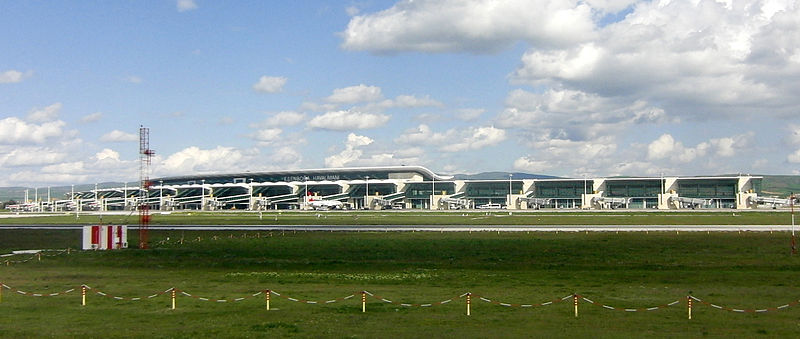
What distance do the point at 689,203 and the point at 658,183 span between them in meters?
12.3

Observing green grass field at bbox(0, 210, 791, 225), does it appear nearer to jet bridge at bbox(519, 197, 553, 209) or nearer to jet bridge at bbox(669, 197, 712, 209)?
jet bridge at bbox(669, 197, 712, 209)

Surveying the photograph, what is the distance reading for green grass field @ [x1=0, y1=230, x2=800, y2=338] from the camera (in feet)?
80.6

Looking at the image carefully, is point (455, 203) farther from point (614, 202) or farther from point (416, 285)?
point (416, 285)

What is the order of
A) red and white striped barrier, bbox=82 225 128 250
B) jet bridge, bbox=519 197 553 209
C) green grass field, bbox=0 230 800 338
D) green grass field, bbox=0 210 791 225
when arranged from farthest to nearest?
jet bridge, bbox=519 197 553 209 → green grass field, bbox=0 210 791 225 → red and white striped barrier, bbox=82 225 128 250 → green grass field, bbox=0 230 800 338

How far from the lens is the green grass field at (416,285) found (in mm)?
24562

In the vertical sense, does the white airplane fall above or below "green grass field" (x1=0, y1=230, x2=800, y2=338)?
above

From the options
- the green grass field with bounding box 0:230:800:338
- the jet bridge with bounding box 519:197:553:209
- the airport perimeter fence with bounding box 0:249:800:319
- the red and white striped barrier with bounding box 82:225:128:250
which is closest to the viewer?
the green grass field with bounding box 0:230:800:338

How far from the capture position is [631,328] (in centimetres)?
2411

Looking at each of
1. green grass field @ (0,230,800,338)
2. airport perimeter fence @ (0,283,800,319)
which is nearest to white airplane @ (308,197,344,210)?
green grass field @ (0,230,800,338)

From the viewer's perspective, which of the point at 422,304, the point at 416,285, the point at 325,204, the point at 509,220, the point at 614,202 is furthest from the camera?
the point at 325,204

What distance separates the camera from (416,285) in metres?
35.8

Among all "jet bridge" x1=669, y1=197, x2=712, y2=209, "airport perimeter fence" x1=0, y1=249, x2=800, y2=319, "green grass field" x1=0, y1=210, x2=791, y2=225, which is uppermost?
"jet bridge" x1=669, y1=197, x2=712, y2=209

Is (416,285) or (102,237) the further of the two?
(102,237)

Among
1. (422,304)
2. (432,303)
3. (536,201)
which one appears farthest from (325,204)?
(422,304)
